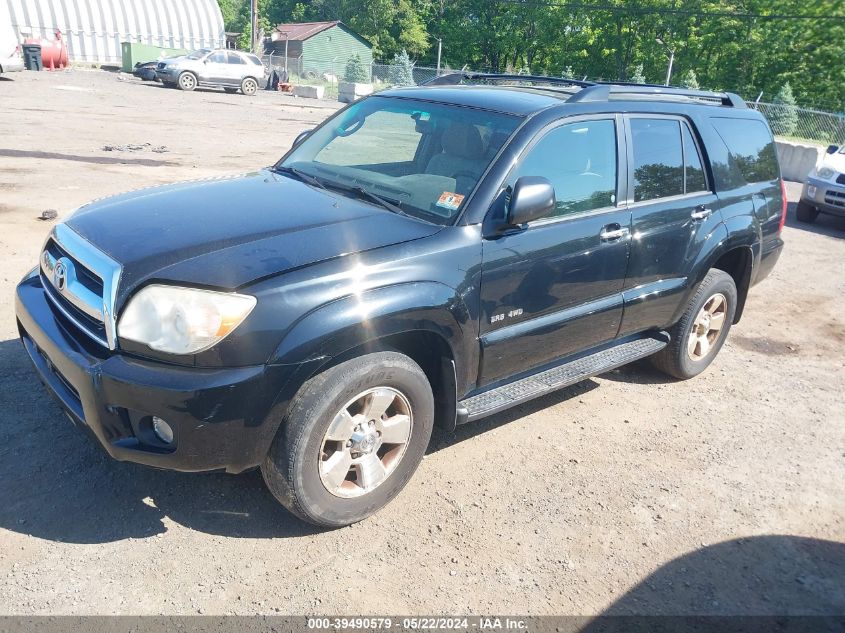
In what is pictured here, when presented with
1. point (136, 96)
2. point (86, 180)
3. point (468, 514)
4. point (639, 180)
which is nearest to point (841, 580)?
point (468, 514)

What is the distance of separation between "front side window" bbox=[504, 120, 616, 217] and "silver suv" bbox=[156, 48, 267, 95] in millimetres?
29882

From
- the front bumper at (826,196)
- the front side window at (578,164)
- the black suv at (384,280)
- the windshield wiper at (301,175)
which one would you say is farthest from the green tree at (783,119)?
the windshield wiper at (301,175)

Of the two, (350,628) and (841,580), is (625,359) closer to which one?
(841,580)

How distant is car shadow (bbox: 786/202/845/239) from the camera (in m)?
11.4

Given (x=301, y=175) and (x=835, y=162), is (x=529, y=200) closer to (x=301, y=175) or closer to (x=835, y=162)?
(x=301, y=175)

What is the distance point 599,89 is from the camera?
13.7 feet

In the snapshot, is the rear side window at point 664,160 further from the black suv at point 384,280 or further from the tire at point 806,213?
the tire at point 806,213

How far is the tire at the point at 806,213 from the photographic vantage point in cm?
1181

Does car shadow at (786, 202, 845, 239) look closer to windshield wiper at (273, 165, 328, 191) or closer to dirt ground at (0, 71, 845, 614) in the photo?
dirt ground at (0, 71, 845, 614)

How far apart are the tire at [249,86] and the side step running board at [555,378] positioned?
99.7 ft

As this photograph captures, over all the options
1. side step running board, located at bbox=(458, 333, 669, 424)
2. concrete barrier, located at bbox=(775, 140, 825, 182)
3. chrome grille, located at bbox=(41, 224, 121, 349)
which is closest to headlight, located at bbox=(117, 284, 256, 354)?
chrome grille, located at bbox=(41, 224, 121, 349)

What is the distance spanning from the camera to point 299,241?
3.08m

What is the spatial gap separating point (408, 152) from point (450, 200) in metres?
0.93

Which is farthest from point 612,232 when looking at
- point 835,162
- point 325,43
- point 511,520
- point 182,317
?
point 325,43
